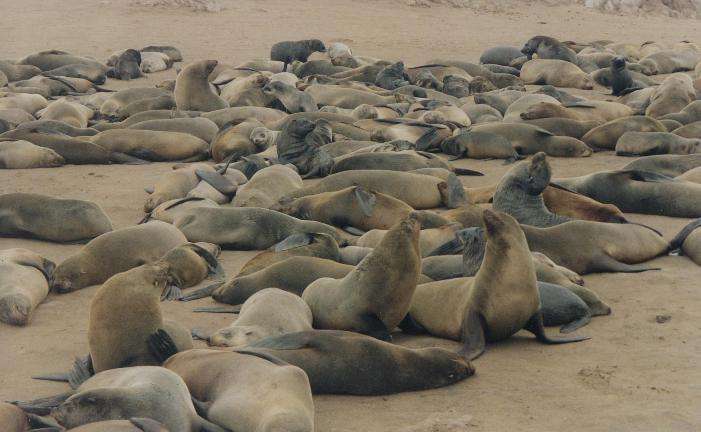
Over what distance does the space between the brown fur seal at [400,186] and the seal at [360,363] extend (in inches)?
120

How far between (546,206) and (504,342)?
2.20 meters

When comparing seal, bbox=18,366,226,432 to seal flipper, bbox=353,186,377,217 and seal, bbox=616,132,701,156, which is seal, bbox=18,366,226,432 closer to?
seal flipper, bbox=353,186,377,217

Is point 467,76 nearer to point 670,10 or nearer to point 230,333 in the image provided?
point 230,333

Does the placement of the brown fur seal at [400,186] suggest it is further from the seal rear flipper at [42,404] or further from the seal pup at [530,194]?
the seal rear flipper at [42,404]

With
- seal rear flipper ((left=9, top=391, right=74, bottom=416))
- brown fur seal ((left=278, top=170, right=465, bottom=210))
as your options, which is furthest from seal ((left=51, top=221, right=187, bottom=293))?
seal rear flipper ((left=9, top=391, right=74, bottom=416))

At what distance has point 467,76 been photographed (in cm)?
1416

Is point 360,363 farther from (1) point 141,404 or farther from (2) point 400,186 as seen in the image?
(2) point 400,186

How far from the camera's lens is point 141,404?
3471mm

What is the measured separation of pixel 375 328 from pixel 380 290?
0.60 ft

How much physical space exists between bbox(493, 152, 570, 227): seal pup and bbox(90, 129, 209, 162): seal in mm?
3564

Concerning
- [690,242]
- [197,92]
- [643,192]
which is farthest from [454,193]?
[197,92]

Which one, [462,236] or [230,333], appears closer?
[230,333]

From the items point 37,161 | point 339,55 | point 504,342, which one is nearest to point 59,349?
point 504,342

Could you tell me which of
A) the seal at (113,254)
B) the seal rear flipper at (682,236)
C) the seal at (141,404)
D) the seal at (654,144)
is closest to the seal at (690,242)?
the seal rear flipper at (682,236)
